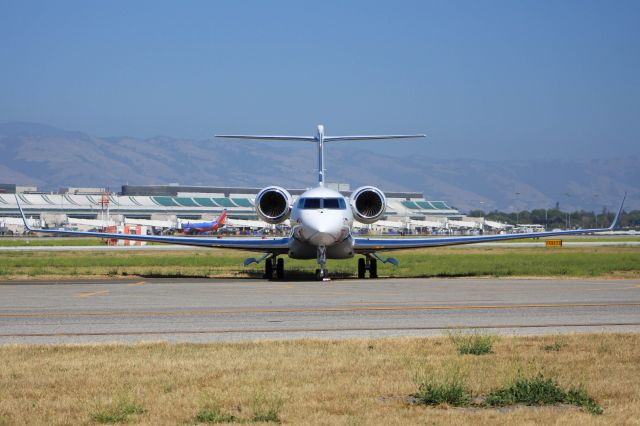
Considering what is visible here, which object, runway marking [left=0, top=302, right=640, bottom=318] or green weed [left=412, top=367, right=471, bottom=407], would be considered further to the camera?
runway marking [left=0, top=302, right=640, bottom=318]

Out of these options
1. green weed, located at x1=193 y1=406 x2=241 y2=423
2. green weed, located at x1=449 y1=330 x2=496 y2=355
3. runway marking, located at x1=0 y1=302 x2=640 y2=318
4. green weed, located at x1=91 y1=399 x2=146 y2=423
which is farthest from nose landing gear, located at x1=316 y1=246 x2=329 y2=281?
green weed, located at x1=193 y1=406 x2=241 y2=423

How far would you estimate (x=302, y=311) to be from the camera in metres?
18.5

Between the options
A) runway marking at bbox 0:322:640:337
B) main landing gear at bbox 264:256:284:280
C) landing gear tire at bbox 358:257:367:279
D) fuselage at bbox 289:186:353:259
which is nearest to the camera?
runway marking at bbox 0:322:640:337

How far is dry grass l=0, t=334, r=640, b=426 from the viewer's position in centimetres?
869

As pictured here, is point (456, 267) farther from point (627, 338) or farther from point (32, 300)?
point (627, 338)

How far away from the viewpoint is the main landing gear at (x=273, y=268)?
3378cm

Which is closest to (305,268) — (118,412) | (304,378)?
(304,378)

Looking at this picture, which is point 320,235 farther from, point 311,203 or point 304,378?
point 304,378

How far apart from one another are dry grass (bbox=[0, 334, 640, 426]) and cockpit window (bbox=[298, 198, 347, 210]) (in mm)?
18512

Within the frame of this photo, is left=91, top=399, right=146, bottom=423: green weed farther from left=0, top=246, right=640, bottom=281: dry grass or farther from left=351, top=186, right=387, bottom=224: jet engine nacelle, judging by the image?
left=351, top=186, right=387, bottom=224: jet engine nacelle

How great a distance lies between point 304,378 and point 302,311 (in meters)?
8.06

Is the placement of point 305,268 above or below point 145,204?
below

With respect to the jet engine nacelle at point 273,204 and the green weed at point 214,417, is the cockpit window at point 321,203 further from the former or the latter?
the green weed at point 214,417

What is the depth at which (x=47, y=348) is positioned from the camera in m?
12.8
